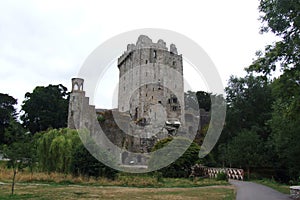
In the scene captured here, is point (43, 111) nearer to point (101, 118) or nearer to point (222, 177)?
point (101, 118)

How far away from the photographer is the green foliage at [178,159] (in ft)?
76.2

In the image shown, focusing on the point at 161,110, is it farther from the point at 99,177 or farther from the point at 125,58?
the point at 99,177

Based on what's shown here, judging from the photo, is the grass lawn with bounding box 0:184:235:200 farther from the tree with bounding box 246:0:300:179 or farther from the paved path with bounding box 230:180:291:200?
the tree with bounding box 246:0:300:179

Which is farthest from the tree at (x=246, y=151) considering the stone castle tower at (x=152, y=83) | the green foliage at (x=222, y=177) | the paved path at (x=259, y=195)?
the stone castle tower at (x=152, y=83)

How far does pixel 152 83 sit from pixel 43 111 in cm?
1800

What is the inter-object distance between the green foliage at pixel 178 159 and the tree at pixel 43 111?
2945 cm

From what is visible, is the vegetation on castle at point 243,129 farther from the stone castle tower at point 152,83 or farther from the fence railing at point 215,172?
the stone castle tower at point 152,83

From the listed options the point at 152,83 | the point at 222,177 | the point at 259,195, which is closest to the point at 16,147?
the point at 259,195

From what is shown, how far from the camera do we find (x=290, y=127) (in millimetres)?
20438

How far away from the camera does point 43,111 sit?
49.6 meters

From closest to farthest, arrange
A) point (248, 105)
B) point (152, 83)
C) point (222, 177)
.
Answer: point (222, 177), point (248, 105), point (152, 83)

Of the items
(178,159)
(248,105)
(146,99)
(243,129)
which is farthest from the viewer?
(146,99)

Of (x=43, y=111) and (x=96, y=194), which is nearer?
(x=96, y=194)

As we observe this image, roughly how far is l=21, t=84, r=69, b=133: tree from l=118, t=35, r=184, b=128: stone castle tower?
9.93 meters
